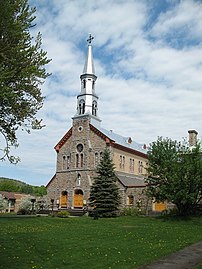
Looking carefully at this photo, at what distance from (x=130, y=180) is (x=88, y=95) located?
1207 cm

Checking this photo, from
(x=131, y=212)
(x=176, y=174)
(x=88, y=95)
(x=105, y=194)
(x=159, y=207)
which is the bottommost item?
(x=131, y=212)

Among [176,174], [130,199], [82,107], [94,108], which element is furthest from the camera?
[94,108]

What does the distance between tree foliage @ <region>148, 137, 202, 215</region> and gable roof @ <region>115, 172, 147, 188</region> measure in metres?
6.94

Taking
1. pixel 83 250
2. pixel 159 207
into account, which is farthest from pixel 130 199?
pixel 83 250

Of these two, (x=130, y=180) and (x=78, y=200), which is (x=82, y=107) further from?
(x=78, y=200)

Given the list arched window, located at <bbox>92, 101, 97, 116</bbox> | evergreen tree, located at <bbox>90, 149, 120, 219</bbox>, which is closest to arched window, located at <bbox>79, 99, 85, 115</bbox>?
arched window, located at <bbox>92, 101, 97, 116</bbox>

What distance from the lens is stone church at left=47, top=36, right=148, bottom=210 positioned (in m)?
41.7

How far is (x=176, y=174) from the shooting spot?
27.8 metres

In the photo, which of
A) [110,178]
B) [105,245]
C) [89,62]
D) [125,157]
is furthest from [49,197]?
[105,245]

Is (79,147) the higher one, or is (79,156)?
(79,147)

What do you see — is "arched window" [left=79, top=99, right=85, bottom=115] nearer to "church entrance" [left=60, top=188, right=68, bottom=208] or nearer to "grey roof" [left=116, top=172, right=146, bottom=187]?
"grey roof" [left=116, top=172, right=146, bottom=187]

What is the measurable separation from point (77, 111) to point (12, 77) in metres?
33.2

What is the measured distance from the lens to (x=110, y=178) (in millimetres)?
33906

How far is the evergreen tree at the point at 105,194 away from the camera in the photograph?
32.5m
